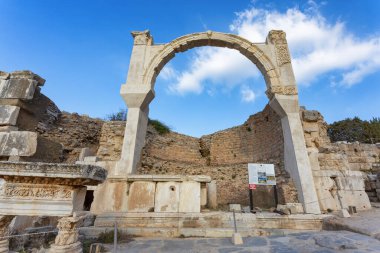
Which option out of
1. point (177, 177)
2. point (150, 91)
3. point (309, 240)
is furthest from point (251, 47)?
point (309, 240)

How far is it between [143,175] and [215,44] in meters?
4.95

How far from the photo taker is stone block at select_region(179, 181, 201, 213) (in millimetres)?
3980

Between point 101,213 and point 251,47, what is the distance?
627 cm

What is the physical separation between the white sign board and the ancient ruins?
25.8 inches

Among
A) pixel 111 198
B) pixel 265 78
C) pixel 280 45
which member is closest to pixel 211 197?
pixel 111 198

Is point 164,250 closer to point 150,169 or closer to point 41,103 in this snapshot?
point 41,103

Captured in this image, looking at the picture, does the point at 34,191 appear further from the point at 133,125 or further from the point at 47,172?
the point at 133,125

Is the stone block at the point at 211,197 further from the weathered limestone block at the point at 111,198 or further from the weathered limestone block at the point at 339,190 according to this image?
the weathered limestone block at the point at 339,190

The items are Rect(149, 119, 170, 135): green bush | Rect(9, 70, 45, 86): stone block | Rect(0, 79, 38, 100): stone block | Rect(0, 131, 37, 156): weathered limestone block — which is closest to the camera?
Rect(0, 131, 37, 156): weathered limestone block

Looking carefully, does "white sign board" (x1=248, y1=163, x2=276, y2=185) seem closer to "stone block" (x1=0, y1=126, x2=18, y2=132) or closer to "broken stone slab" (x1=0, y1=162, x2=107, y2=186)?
"broken stone slab" (x1=0, y1=162, x2=107, y2=186)

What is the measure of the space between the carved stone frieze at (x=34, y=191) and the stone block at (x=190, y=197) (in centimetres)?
239

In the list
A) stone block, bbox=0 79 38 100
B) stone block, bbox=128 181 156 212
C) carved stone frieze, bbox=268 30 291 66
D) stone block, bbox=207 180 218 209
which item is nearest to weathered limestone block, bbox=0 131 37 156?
stone block, bbox=0 79 38 100

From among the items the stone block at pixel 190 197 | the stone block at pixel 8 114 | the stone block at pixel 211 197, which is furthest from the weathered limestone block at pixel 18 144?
the stone block at pixel 211 197

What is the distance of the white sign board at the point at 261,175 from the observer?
16.1ft
